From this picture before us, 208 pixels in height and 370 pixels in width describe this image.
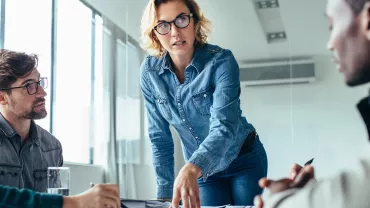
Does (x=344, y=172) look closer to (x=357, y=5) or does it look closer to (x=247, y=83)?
(x=357, y=5)

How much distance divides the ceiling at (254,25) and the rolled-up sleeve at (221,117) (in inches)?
121

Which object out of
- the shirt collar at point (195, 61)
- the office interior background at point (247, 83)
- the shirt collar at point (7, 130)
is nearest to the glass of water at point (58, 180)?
the shirt collar at point (195, 61)

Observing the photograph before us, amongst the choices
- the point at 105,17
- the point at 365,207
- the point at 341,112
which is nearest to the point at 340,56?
the point at 365,207

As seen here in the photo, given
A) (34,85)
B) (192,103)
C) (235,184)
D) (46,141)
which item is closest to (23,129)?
(46,141)

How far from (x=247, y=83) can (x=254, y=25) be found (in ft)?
1.83

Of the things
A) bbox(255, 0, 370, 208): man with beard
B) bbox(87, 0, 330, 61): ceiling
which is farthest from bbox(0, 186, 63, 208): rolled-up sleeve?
bbox(87, 0, 330, 61): ceiling

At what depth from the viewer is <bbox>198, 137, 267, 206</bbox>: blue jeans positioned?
1.52m

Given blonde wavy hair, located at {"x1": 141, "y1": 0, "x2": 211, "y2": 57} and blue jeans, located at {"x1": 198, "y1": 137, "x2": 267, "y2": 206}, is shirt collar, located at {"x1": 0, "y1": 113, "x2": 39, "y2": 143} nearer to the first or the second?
blonde wavy hair, located at {"x1": 141, "y1": 0, "x2": 211, "y2": 57}

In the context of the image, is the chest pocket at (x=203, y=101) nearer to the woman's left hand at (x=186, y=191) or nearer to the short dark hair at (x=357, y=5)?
the woman's left hand at (x=186, y=191)

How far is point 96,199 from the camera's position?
95 cm

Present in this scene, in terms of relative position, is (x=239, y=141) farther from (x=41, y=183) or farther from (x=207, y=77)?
(x=41, y=183)

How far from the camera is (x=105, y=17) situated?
4918 mm

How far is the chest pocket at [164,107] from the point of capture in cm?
156

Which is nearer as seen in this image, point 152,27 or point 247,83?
point 152,27
